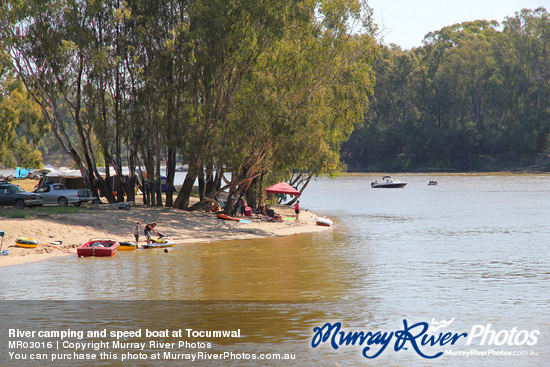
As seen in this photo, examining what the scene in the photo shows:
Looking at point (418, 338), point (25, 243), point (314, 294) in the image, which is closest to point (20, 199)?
point (25, 243)

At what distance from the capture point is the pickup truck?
39.0 metres

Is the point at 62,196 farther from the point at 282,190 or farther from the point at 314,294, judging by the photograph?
the point at 314,294

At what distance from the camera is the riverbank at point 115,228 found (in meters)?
28.0

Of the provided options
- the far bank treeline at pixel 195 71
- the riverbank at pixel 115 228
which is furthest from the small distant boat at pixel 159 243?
the far bank treeline at pixel 195 71

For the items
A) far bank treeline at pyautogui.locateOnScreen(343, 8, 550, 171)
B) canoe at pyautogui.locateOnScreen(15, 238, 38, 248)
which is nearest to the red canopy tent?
canoe at pyautogui.locateOnScreen(15, 238, 38, 248)

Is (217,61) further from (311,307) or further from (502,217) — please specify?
(502,217)

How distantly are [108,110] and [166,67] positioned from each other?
6.97 meters

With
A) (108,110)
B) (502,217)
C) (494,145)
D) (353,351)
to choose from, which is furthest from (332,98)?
(494,145)

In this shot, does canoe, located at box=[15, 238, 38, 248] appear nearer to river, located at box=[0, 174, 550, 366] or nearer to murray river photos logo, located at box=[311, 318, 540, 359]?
river, located at box=[0, 174, 550, 366]

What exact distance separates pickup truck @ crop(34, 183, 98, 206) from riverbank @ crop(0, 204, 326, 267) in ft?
6.92

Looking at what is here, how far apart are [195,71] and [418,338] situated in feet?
82.8

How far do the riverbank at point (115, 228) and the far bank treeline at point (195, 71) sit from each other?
322 centimetres

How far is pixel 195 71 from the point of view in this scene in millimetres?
36562

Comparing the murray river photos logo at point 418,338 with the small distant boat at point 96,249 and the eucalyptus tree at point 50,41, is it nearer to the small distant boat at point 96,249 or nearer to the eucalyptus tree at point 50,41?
the small distant boat at point 96,249
